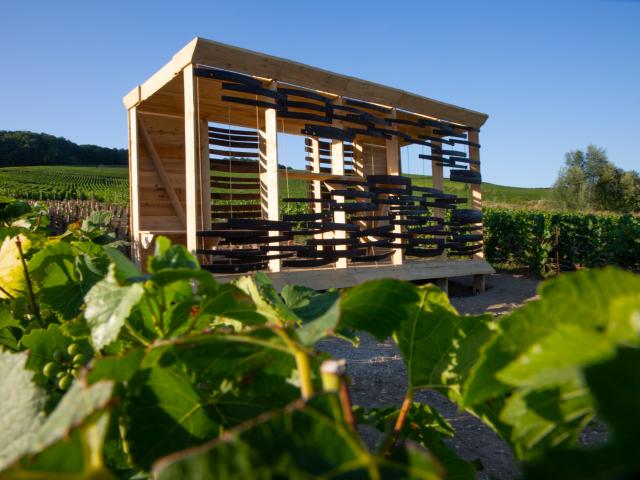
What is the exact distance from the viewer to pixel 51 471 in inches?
10.4

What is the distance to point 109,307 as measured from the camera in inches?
22.1

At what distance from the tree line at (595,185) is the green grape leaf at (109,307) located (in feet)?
170

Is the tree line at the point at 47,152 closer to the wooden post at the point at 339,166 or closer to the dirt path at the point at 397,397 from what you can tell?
the wooden post at the point at 339,166

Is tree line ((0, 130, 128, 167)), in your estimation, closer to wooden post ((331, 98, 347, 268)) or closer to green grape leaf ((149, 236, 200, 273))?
wooden post ((331, 98, 347, 268))

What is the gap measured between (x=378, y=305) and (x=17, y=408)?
1.19ft

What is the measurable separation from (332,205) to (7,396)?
6.16 meters

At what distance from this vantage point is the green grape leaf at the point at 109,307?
1.73ft

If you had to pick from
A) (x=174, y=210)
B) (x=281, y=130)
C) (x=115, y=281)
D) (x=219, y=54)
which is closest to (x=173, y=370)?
(x=115, y=281)

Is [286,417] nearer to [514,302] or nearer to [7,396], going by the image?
[7,396]

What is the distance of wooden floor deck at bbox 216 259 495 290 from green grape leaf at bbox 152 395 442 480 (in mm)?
4844

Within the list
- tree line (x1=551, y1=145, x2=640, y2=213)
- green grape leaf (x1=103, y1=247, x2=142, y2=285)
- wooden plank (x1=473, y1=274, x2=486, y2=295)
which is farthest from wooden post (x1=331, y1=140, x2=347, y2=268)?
tree line (x1=551, y1=145, x2=640, y2=213)

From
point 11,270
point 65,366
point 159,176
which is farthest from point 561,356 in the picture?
point 159,176

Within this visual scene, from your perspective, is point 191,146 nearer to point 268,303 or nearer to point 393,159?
point 393,159

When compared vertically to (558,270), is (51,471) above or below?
above
